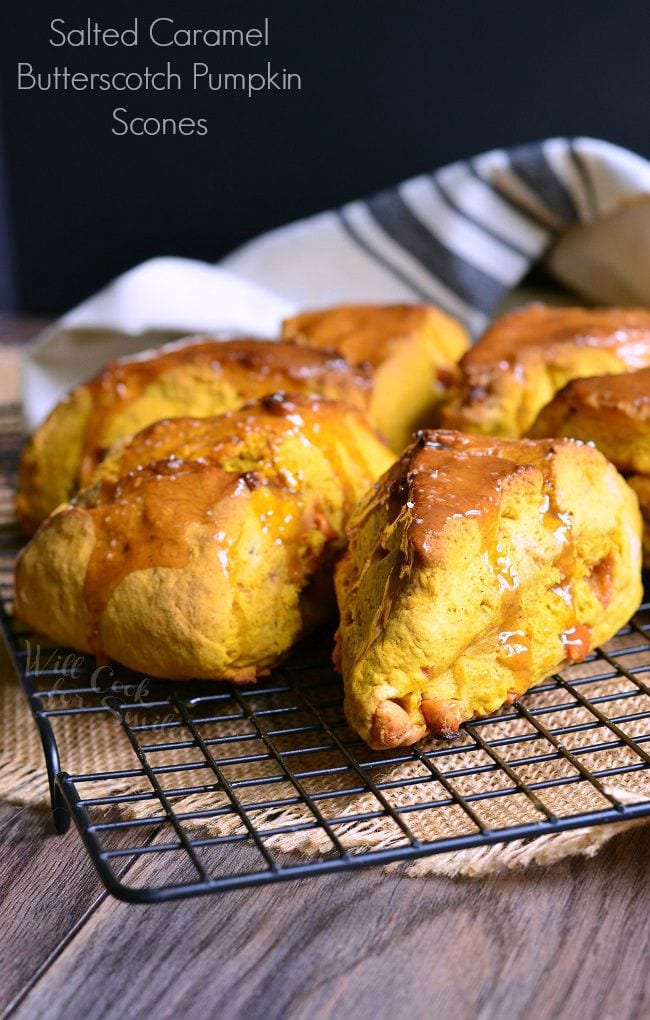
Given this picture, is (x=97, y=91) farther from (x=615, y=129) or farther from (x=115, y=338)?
(x=615, y=129)

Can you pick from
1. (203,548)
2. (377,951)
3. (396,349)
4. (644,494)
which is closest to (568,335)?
(396,349)

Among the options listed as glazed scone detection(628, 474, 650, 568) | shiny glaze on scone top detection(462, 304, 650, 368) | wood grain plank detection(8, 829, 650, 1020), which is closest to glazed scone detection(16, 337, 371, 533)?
shiny glaze on scone top detection(462, 304, 650, 368)

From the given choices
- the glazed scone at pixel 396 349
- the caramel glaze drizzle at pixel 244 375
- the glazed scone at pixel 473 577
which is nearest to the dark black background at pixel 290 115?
the glazed scone at pixel 396 349

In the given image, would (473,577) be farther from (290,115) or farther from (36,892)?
(290,115)

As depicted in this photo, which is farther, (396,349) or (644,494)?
(396,349)

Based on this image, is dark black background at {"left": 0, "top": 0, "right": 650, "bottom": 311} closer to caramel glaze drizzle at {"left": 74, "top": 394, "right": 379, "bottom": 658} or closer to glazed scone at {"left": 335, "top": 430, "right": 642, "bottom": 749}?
caramel glaze drizzle at {"left": 74, "top": 394, "right": 379, "bottom": 658}

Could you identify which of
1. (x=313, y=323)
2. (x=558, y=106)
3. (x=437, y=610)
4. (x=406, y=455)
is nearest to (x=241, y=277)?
(x=313, y=323)
